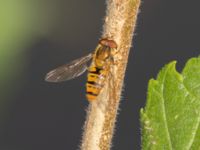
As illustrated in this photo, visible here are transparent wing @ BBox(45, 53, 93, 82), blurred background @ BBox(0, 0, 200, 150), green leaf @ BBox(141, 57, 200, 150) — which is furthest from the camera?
blurred background @ BBox(0, 0, 200, 150)

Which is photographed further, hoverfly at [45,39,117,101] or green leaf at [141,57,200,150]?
hoverfly at [45,39,117,101]

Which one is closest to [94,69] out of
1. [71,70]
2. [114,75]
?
[71,70]

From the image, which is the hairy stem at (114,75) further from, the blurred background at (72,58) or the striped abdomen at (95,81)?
the blurred background at (72,58)

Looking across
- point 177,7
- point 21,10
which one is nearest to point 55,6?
point 21,10

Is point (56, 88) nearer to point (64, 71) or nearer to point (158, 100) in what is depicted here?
point (64, 71)

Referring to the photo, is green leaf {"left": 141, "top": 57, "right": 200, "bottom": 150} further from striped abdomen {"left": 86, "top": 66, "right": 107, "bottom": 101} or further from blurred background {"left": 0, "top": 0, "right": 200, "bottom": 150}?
blurred background {"left": 0, "top": 0, "right": 200, "bottom": 150}

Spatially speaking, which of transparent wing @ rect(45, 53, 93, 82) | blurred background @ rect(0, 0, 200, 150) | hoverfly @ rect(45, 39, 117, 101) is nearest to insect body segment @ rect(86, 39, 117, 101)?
hoverfly @ rect(45, 39, 117, 101)

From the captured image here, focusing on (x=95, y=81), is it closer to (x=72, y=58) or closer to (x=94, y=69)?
(x=94, y=69)
